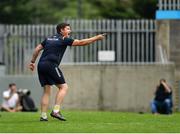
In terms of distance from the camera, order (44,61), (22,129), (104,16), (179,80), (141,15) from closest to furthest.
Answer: (22,129) < (44,61) < (179,80) < (141,15) < (104,16)

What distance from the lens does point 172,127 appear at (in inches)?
609

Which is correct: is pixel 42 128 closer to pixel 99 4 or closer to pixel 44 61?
pixel 44 61

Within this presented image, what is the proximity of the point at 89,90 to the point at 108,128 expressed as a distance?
554 inches

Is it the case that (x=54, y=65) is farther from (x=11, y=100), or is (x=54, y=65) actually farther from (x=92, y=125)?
(x=11, y=100)

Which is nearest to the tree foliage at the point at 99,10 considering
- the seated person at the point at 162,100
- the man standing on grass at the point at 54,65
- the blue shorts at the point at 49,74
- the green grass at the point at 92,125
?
the seated person at the point at 162,100

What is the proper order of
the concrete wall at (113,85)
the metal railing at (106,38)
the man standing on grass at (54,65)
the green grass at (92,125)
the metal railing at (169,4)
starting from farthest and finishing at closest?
the metal railing at (106,38), the concrete wall at (113,85), the metal railing at (169,4), the man standing on grass at (54,65), the green grass at (92,125)

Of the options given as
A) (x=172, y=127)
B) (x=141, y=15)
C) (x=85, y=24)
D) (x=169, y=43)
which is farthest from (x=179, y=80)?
(x=172, y=127)

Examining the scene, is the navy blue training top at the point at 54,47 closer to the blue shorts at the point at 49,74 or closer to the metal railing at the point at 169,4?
the blue shorts at the point at 49,74

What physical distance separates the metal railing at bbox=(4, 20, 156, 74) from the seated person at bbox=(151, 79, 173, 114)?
92.2 inches

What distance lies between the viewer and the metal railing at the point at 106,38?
29.0 meters

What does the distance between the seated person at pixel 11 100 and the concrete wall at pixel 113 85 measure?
1.52m

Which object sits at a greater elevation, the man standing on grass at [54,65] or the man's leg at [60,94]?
the man standing on grass at [54,65]

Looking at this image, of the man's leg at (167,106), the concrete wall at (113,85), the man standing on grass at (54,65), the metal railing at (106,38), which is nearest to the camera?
the man standing on grass at (54,65)

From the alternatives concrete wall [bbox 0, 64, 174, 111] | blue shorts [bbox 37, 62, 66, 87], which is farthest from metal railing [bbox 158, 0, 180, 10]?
blue shorts [bbox 37, 62, 66, 87]
